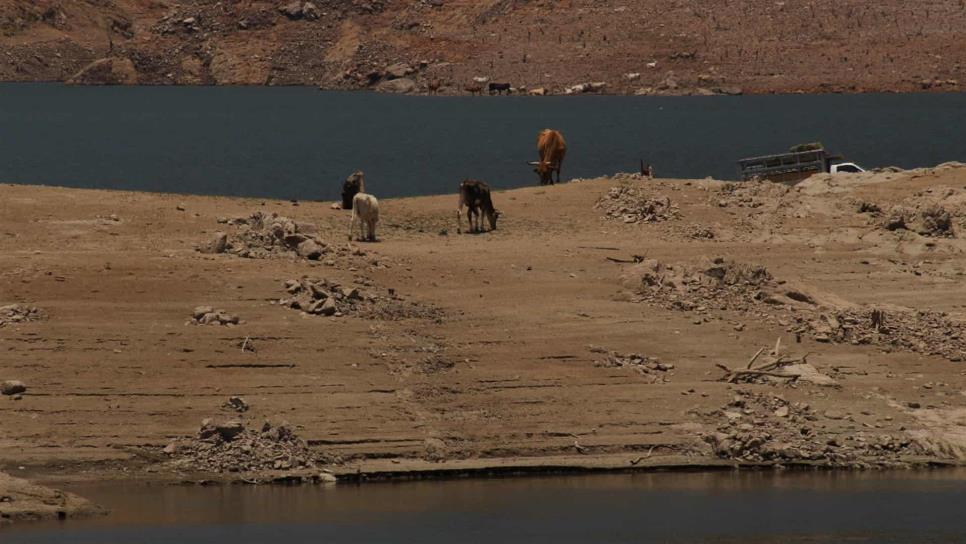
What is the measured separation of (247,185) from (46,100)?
84151 mm

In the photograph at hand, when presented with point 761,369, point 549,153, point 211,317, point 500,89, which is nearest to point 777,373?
point 761,369

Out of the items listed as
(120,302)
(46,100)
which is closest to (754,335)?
(120,302)

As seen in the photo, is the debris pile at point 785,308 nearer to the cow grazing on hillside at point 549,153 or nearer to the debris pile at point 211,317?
the debris pile at point 211,317

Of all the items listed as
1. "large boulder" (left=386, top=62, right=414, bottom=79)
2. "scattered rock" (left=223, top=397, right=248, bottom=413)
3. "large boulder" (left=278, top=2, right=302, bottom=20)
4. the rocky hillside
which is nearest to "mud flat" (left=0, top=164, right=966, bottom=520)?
"scattered rock" (left=223, top=397, right=248, bottom=413)

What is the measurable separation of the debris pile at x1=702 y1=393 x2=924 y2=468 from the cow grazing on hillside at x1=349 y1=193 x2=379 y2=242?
399 inches

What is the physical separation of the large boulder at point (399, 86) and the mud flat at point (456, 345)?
10449 centimetres

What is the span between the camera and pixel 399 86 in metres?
142

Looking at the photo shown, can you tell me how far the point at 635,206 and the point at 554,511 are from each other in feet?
49.8

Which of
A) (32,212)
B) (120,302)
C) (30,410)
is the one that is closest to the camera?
(30,410)

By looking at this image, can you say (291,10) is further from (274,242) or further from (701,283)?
(701,283)

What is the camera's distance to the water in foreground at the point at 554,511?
2339 centimetres

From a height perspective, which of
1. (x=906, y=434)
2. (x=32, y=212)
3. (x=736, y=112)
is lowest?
(x=906, y=434)

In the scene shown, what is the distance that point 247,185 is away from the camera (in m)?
60.1

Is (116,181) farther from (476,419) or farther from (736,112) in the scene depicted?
(736,112)
